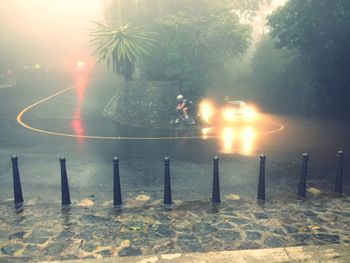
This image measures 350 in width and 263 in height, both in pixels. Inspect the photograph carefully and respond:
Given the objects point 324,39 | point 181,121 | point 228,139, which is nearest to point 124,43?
point 181,121

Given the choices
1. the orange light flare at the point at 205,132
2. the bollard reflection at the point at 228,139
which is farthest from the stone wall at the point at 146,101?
the bollard reflection at the point at 228,139

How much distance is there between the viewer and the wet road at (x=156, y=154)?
8273 millimetres

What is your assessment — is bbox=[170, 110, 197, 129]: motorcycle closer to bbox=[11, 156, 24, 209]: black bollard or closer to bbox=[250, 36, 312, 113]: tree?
bbox=[11, 156, 24, 209]: black bollard

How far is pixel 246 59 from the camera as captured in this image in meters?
39.6

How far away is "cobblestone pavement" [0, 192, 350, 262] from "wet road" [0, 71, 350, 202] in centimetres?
84

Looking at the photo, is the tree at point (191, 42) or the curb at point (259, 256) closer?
the curb at point (259, 256)

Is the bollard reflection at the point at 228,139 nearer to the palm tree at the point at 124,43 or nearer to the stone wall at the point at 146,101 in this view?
the stone wall at the point at 146,101

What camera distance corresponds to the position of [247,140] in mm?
13812

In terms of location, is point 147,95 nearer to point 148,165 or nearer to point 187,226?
point 148,165

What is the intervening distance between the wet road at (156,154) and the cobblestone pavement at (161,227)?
2.76ft

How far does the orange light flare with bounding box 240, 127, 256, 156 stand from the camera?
11.9 m

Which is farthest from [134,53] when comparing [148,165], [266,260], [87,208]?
[266,260]

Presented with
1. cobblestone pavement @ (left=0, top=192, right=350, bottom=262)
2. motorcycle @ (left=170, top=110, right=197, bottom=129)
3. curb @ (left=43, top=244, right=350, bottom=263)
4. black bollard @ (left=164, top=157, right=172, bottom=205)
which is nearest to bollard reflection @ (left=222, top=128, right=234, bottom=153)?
motorcycle @ (left=170, top=110, right=197, bottom=129)

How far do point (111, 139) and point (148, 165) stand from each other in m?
4.31
